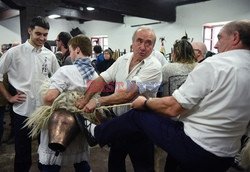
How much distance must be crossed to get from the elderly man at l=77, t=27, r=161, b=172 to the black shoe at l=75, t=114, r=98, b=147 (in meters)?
0.08

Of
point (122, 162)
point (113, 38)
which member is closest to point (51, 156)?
point (122, 162)

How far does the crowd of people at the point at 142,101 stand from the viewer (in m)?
1.12

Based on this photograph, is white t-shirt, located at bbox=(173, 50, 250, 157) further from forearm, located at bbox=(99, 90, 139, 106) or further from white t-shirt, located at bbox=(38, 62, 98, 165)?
white t-shirt, located at bbox=(38, 62, 98, 165)

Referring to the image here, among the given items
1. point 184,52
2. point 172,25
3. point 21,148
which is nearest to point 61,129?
point 21,148

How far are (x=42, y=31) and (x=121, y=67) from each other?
0.82 metres

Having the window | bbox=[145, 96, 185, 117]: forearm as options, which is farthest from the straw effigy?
the window

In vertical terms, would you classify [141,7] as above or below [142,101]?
above

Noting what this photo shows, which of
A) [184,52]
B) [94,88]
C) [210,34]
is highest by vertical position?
[210,34]

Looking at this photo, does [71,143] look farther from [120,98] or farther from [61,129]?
[120,98]

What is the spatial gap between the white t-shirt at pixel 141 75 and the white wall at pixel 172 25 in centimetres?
540

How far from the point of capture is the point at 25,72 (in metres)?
1.99

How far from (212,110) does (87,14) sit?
8322 millimetres

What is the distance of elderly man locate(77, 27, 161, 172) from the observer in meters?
1.57

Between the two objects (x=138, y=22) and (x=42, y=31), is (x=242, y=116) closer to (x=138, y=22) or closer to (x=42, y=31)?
(x=42, y=31)
